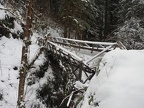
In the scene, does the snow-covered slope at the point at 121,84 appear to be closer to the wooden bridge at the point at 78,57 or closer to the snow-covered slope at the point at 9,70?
the wooden bridge at the point at 78,57

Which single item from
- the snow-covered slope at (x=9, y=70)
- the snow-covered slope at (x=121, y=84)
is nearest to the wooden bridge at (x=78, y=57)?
the snow-covered slope at (x=9, y=70)

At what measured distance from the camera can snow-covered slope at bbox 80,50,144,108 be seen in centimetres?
289

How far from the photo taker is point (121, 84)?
10.5 feet

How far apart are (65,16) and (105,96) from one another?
17.7m

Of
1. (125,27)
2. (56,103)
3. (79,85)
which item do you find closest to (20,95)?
(79,85)

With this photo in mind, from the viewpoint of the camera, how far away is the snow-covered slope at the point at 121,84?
2.89m

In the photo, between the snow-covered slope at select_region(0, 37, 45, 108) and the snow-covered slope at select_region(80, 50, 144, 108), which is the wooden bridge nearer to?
the snow-covered slope at select_region(0, 37, 45, 108)

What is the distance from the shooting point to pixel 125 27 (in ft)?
53.7

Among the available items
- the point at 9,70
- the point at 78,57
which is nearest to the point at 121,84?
the point at 78,57

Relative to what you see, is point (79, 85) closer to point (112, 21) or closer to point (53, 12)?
point (53, 12)

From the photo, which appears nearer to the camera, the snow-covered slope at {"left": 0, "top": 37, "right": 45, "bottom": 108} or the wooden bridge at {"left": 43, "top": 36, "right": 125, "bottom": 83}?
the wooden bridge at {"left": 43, "top": 36, "right": 125, "bottom": 83}

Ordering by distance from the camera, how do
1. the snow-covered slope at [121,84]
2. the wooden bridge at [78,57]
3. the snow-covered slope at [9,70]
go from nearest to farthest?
the snow-covered slope at [121,84], the wooden bridge at [78,57], the snow-covered slope at [9,70]

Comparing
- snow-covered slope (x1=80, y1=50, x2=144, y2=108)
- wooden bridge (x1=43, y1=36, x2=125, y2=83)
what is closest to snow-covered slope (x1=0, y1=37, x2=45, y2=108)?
wooden bridge (x1=43, y1=36, x2=125, y2=83)

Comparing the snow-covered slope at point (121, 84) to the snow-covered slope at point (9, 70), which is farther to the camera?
the snow-covered slope at point (9, 70)
